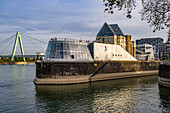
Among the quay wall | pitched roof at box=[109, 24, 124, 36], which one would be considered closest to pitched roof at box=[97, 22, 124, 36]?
pitched roof at box=[109, 24, 124, 36]

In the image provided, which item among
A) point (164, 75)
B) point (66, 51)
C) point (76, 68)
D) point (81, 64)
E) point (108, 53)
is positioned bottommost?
point (164, 75)

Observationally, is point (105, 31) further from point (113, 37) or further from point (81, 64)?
point (81, 64)

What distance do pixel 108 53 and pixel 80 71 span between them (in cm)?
1645

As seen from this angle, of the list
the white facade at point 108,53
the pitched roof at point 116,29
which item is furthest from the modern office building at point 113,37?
the white facade at point 108,53

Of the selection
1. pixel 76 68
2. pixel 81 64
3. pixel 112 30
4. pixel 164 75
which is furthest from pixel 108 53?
pixel 164 75

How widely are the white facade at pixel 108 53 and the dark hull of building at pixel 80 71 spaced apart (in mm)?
2798

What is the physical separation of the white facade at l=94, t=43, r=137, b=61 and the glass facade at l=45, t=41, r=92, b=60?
4073 mm

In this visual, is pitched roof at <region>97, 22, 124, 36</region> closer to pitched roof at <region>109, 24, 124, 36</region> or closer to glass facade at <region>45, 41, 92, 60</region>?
pitched roof at <region>109, 24, 124, 36</region>

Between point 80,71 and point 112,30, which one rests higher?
point 112,30

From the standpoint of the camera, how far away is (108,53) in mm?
57656

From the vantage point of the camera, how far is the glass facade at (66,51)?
46.5 meters

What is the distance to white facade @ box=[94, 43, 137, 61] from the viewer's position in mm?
54412

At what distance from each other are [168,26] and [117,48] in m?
45.9

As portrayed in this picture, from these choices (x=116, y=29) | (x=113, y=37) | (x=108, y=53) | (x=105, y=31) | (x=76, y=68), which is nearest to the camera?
(x=76, y=68)
